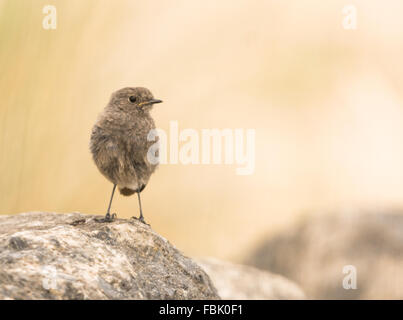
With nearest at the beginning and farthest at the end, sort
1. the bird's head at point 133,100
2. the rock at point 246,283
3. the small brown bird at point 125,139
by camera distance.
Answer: the small brown bird at point 125,139
the bird's head at point 133,100
the rock at point 246,283

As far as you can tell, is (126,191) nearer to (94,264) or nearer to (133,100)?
(133,100)

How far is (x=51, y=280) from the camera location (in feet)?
8.98

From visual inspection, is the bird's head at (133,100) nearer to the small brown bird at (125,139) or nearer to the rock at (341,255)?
the small brown bird at (125,139)

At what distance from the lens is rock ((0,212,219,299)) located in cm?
271

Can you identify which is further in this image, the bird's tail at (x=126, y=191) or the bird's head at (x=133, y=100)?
the bird's tail at (x=126, y=191)

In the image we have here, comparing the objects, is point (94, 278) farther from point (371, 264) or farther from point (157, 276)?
point (371, 264)

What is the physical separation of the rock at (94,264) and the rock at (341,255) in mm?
4554

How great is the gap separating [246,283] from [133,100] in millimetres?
3467

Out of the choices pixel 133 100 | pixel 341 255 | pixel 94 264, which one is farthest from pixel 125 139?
pixel 341 255

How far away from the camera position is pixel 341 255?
8.05 meters

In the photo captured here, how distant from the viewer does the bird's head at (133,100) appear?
4.65 metres

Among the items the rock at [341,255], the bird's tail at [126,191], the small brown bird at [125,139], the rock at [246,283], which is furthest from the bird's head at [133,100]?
the rock at [341,255]

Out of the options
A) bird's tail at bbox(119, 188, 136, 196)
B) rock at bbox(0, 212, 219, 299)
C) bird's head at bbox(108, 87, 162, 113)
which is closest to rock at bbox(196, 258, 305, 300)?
bird's tail at bbox(119, 188, 136, 196)
